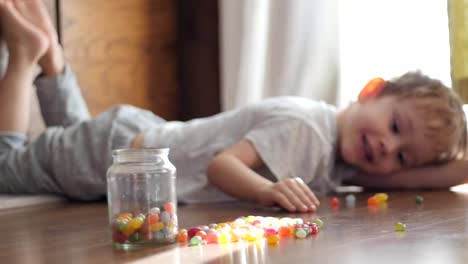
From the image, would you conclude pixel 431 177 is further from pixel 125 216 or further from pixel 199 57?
A: pixel 199 57

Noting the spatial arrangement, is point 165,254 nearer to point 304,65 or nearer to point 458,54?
point 458,54

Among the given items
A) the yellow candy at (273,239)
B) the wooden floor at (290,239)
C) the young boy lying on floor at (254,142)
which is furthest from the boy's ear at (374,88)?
the yellow candy at (273,239)

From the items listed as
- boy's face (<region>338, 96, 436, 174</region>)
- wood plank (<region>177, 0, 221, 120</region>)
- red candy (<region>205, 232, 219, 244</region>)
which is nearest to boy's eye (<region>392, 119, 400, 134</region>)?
boy's face (<region>338, 96, 436, 174</region>)

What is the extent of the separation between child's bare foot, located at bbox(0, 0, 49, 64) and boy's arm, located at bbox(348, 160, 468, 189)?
3.18 feet

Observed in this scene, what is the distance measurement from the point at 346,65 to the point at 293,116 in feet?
2.27

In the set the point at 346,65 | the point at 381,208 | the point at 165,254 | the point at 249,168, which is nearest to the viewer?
the point at 165,254

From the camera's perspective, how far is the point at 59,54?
2203mm

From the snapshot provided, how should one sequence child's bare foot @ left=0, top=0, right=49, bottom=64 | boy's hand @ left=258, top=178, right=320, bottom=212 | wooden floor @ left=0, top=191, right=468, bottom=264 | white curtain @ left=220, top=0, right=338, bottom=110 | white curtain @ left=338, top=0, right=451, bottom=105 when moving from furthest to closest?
white curtain @ left=220, top=0, right=338, bottom=110 → white curtain @ left=338, top=0, right=451, bottom=105 → child's bare foot @ left=0, top=0, right=49, bottom=64 → boy's hand @ left=258, top=178, right=320, bottom=212 → wooden floor @ left=0, top=191, right=468, bottom=264

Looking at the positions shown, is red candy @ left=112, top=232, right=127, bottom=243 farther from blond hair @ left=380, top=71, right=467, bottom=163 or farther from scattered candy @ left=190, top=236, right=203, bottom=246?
blond hair @ left=380, top=71, right=467, bottom=163

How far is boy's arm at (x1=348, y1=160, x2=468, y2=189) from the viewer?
1881mm

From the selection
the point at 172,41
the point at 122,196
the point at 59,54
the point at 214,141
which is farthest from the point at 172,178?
the point at 172,41

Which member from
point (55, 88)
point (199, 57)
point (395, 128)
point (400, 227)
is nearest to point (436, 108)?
point (395, 128)

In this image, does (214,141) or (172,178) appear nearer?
(172,178)

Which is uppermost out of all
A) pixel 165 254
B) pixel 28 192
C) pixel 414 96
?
pixel 414 96
